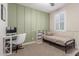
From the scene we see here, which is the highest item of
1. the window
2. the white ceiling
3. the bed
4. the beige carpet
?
the white ceiling

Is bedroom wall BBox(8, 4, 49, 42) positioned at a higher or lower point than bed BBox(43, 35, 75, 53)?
higher

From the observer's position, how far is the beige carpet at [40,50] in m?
1.24

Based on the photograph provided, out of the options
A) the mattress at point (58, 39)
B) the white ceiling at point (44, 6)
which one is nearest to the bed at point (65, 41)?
the mattress at point (58, 39)

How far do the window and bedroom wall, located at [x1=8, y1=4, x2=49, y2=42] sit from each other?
0.16m

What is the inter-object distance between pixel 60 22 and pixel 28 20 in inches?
21.6

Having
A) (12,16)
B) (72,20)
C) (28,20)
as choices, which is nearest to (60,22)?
(72,20)

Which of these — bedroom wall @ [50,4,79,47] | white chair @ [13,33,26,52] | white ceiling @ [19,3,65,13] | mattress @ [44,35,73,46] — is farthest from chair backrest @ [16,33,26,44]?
bedroom wall @ [50,4,79,47]

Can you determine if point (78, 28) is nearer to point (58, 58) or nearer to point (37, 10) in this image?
point (58, 58)

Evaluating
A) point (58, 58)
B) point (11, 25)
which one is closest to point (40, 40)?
point (58, 58)

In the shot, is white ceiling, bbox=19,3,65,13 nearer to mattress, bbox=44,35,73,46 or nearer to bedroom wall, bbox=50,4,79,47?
bedroom wall, bbox=50,4,79,47

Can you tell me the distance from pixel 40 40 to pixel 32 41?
141mm

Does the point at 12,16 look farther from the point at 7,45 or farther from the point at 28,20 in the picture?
the point at 7,45

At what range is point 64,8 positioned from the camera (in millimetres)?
1303

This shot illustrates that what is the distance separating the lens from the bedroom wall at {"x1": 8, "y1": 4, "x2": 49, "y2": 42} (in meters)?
1.27
